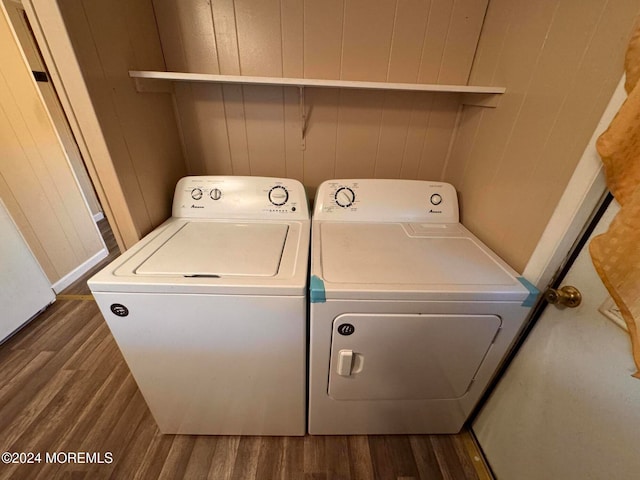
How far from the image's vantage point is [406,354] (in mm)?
1015

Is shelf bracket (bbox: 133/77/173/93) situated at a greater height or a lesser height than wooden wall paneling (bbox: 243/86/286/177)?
greater

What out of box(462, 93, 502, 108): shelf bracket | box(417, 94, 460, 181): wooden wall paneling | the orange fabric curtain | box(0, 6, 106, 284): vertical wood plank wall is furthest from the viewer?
box(0, 6, 106, 284): vertical wood plank wall

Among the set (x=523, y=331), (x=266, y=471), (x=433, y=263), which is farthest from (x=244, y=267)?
(x=523, y=331)

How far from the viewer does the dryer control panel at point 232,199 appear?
136 cm

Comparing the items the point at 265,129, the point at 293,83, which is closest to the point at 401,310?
the point at 293,83

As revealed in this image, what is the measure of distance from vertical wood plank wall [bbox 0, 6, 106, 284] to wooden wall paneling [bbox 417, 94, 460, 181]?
276 cm

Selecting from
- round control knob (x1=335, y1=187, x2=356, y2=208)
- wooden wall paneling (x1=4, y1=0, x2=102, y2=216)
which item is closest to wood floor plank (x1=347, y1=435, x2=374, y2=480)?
round control knob (x1=335, y1=187, x2=356, y2=208)

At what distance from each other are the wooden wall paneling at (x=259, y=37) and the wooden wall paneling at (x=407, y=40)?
57cm

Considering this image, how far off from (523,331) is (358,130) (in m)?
1.26

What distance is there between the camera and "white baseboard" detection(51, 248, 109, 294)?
2.19 m

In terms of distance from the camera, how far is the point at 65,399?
4.82 ft

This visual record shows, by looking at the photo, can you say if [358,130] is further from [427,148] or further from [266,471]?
[266,471]

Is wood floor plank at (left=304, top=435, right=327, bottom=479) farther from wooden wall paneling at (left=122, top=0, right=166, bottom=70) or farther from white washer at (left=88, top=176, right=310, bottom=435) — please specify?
wooden wall paneling at (left=122, top=0, right=166, bottom=70)

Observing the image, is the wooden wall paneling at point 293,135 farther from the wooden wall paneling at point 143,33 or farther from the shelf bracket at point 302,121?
the wooden wall paneling at point 143,33
